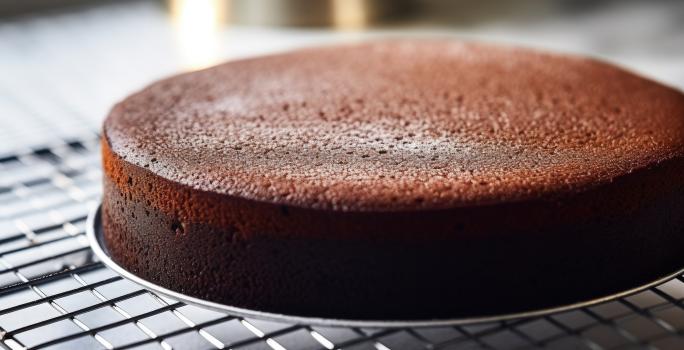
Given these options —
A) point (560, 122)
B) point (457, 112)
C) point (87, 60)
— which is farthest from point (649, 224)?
point (87, 60)

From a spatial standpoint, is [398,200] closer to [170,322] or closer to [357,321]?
[357,321]

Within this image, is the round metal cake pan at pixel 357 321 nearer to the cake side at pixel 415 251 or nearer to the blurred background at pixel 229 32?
the cake side at pixel 415 251

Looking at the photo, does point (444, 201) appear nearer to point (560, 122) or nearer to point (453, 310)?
point (453, 310)

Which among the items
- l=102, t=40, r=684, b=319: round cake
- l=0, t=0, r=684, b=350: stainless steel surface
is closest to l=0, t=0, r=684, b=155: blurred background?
l=0, t=0, r=684, b=350: stainless steel surface

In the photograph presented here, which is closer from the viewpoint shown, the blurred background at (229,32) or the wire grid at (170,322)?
the wire grid at (170,322)

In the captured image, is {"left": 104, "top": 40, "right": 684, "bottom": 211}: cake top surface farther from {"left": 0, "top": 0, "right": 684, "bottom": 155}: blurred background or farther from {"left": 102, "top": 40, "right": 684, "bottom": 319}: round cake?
{"left": 0, "top": 0, "right": 684, "bottom": 155}: blurred background

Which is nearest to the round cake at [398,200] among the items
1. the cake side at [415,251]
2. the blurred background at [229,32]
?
the cake side at [415,251]

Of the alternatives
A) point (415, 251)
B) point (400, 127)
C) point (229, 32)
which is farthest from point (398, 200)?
point (229, 32)
